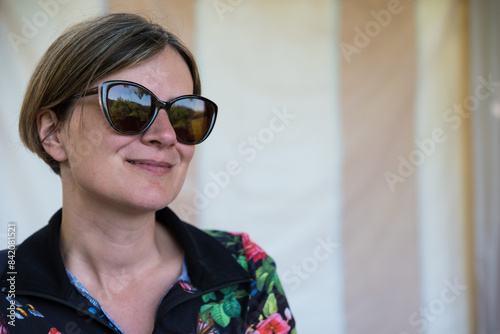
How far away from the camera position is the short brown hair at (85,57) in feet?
3.98

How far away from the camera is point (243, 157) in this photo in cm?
255

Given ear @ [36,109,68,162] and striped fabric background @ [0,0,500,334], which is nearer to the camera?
ear @ [36,109,68,162]

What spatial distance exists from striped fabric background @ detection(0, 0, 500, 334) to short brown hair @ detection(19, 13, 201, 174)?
1175 millimetres

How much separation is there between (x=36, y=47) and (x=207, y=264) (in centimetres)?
149

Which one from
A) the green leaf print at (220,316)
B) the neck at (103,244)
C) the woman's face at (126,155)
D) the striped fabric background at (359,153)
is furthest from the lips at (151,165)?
the striped fabric background at (359,153)

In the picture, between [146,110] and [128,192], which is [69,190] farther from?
[146,110]

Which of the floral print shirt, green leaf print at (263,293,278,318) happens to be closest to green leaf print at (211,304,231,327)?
the floral print shirt

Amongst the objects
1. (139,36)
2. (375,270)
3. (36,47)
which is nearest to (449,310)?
(375,270)

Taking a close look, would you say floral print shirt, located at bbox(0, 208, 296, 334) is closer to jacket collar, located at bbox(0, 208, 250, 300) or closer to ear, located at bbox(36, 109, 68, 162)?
jacket collar, located at bbox(0, 208, 250, 300)

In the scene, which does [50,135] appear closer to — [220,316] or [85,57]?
[85,57]

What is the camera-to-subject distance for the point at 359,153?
8.86 feet

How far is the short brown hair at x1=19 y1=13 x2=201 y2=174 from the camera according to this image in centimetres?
121

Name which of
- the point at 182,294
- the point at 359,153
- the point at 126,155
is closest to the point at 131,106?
the point at 126,155

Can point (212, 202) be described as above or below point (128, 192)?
below
